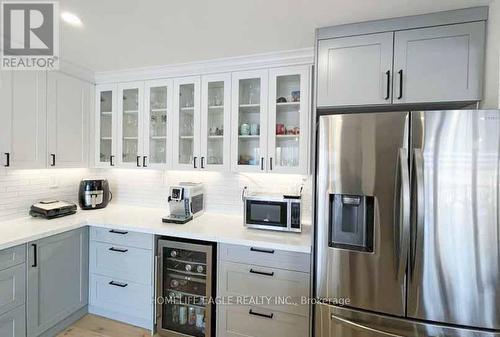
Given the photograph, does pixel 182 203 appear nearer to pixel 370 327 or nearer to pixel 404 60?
pixel 370 327

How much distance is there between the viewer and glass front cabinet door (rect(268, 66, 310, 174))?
2092 mm

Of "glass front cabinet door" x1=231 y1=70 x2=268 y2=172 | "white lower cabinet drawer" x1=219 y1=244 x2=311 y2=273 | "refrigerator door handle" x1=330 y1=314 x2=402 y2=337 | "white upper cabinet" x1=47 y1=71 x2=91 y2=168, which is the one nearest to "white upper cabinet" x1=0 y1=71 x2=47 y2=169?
"white upper cabinet" x1=47 y1=71 x2=91 y2=168

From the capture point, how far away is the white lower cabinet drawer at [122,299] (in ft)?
7.09

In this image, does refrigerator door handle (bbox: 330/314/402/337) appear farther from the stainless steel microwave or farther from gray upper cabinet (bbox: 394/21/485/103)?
gray upper cabinet (bbox: 394/21/485/103)

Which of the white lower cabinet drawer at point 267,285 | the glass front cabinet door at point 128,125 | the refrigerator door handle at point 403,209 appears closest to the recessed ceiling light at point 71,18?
the glass front cabinet door at point 128,125

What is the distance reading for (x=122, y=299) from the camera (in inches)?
88.0

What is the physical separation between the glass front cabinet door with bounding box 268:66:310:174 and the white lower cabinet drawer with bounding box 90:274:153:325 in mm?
1546

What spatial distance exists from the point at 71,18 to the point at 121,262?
1.90 m

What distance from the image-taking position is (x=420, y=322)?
141 centimetres

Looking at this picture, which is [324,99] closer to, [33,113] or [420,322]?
[420,322]

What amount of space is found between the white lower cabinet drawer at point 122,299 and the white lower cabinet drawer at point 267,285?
732mm

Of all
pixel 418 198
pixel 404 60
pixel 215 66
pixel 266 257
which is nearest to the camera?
pixel 418 198

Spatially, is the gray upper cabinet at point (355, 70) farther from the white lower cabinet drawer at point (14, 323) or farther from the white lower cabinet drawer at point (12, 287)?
the white lower cabinet drawer at point (14, 323)

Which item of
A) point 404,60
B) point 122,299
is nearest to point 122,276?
point 122,299
